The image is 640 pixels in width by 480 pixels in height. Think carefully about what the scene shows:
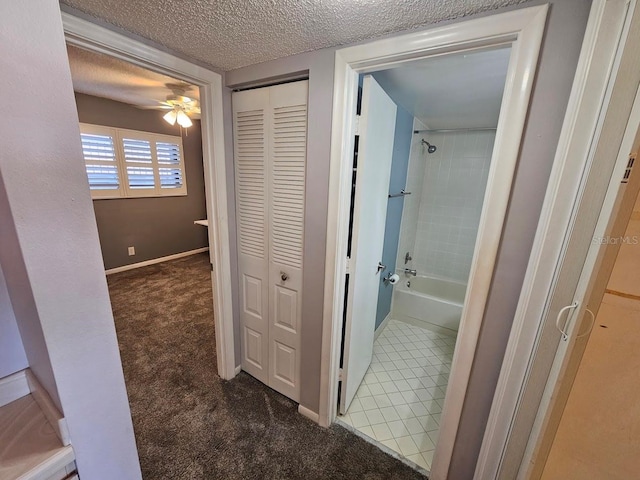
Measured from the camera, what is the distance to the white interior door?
4.44 feet

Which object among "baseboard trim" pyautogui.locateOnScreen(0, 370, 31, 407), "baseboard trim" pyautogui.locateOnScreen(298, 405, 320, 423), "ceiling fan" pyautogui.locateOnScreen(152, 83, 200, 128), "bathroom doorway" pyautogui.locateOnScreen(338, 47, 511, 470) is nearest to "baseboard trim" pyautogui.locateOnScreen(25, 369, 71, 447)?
"baseboard trim" pyautogui.locateOnScreen(0, 370, 31, 407)

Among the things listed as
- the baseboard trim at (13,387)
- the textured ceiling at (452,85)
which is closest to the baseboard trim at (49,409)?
the baseboard trim at (13,387)

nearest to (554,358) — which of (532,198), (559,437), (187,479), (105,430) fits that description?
(559,437)

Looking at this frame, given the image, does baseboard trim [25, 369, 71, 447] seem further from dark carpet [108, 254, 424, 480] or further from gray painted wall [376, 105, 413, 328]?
gray painted wall [376, 105, 413, 328]

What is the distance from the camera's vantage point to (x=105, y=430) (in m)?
0.72

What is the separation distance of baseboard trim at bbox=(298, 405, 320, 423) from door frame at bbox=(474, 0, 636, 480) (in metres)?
0.97

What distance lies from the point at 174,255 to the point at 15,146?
181 inches

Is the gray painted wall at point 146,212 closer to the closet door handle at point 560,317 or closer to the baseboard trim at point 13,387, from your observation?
the baseboard trim at point 13,387

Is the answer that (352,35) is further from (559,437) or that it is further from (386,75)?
(559,437)

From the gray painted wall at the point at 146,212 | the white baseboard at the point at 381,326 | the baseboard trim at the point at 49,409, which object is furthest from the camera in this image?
the gray painted wall at the point at 146,212

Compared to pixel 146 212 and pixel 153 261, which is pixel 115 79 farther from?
pixel 153 261

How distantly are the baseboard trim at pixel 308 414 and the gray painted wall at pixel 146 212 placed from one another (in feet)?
11.9

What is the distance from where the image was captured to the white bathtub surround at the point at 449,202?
2.97 meters

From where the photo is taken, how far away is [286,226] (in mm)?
1548
